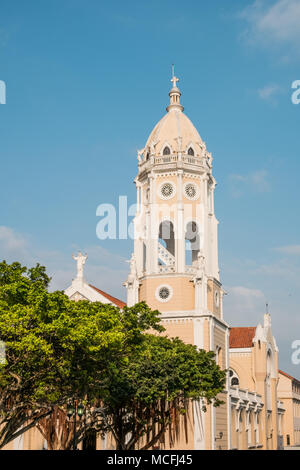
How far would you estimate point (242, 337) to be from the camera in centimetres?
6450

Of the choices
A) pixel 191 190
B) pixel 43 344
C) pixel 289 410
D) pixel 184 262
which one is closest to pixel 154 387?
pixel 43 344

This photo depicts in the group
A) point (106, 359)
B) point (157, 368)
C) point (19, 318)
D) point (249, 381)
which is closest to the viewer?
point (19, 318)

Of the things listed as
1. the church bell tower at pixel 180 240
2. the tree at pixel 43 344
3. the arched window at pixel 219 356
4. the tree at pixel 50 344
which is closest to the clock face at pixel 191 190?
the church bell tower at pixel 180 240

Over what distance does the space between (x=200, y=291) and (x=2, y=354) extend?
24.4 m

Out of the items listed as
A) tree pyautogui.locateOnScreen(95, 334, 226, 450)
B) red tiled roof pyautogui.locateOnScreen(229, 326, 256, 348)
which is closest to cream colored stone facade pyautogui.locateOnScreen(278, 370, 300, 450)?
red tiled roof pyautogui.locateOnScreen(229, 326, 256, 348)

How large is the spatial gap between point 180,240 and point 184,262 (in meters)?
1.77

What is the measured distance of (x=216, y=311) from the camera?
49000 mm

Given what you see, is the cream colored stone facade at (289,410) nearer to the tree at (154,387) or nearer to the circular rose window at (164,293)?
the circular rose window at (164,293)

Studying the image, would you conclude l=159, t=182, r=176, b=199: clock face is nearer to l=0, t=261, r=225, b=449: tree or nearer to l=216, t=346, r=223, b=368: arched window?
l=216, t=346, r=223, b=368: arched window

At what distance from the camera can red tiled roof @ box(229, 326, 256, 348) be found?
207ft

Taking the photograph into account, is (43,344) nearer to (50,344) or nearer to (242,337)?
(50,344)

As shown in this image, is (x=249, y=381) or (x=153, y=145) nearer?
(x=153, y=145)
